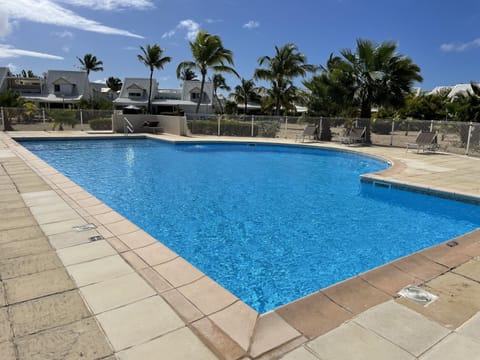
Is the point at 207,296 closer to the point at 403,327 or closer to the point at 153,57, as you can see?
the point at 403,327

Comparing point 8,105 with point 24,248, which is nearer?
point 24,248

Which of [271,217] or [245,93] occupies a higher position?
[245,93]

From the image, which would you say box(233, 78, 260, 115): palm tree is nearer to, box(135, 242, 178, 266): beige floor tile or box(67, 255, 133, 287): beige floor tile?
box(135, 242, 178, 266): beige floor tile

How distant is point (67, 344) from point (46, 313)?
460mm

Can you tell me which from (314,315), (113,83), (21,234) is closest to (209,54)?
(21,234)

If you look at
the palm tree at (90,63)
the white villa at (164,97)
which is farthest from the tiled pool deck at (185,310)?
the palm tree at (90,63)

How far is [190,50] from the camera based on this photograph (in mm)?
23078

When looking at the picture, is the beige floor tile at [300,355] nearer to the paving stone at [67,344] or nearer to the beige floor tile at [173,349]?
the beige floor tile at [173,349]

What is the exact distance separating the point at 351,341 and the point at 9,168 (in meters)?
8.70

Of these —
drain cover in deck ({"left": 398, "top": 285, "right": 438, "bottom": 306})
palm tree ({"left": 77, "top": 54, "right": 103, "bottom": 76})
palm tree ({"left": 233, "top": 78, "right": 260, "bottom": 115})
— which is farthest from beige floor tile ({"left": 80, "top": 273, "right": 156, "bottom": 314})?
palm tree ({"left": 77, "top": 54, "right": 103, "bottom": 76})

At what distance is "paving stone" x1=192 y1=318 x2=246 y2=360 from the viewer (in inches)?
78.9

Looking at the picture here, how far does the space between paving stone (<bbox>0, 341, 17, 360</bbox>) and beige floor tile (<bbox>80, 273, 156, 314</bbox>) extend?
1.71 ft

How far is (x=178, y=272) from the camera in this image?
10.1ft

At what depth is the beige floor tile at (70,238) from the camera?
3.57 metres
